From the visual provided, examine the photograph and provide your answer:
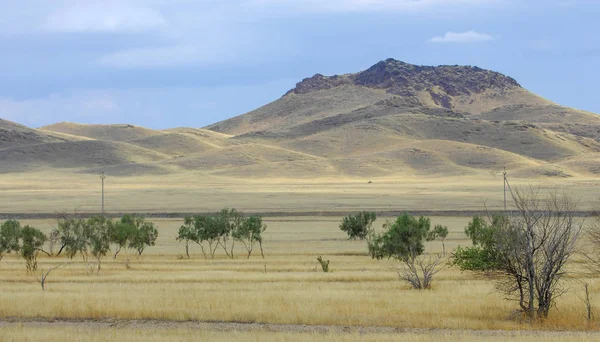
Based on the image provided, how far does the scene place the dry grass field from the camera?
1922 centimetres

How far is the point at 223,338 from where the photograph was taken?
1817 cm

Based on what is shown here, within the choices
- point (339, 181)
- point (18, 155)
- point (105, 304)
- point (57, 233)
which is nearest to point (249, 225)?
point (57, 233)

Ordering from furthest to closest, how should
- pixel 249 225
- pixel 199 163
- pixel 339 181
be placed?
1. pixel 199 163
2. pixel 339 181
3. pixel 249 225

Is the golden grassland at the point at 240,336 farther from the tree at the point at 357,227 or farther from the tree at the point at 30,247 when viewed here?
the tree at the point at 357,227

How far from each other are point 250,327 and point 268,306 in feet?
8.44

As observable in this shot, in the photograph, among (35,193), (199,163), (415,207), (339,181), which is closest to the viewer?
(415,207)

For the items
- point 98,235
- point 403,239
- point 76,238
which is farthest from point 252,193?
point 403,239

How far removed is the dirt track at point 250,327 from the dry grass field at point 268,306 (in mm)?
26

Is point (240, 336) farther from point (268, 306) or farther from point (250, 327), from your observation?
point (268, 306)

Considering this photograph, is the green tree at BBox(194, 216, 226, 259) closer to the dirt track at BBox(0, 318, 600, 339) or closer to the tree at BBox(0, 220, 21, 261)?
the tree at BBox(0, 220, 21, 261)

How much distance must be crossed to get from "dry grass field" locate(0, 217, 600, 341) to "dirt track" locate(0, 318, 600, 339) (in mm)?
26

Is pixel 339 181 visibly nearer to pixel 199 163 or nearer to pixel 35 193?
pixel 199 163

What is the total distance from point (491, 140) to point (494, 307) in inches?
6831

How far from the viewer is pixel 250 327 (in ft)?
67.4
